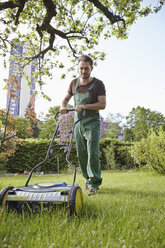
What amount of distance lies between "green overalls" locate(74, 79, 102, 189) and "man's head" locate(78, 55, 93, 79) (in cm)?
16

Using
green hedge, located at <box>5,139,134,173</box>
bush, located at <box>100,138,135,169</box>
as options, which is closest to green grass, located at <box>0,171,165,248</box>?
green hedge, located at <box>5,139,134,173</box>

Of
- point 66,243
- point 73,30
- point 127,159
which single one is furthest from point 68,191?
point 127,159

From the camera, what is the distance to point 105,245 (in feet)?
3.73

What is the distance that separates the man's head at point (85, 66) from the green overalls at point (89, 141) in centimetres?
16

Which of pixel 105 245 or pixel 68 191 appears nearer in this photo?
pixel 105 245

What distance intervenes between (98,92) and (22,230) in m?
2.10

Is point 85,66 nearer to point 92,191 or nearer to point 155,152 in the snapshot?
point 92,191

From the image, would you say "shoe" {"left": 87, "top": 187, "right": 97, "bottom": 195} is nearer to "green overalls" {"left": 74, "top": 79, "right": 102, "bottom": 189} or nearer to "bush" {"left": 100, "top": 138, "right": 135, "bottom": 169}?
"green overalls" {"left": 74, "top": 79, "right": 102, "bottom": 189}

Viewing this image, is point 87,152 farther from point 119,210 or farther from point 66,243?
point 66,243

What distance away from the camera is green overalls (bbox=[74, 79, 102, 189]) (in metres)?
2.91

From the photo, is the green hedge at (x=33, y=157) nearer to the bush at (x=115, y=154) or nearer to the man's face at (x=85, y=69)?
the bush at (x=115, y=154)

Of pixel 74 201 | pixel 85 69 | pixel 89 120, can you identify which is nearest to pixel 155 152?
pixel 89 120

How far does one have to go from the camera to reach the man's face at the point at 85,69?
2900 mm

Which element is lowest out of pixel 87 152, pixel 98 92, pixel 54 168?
pixel 54 168
